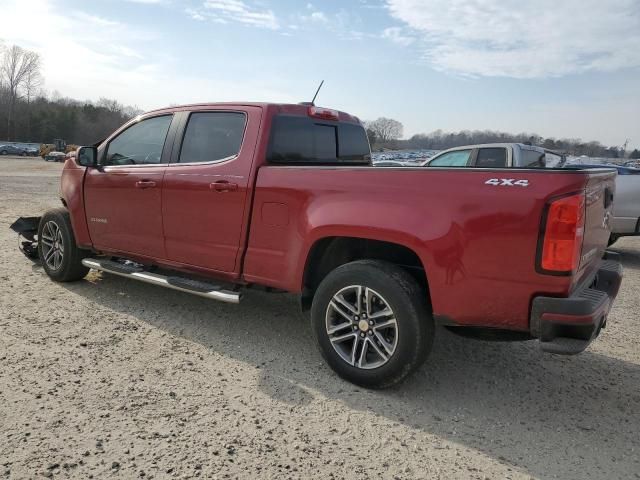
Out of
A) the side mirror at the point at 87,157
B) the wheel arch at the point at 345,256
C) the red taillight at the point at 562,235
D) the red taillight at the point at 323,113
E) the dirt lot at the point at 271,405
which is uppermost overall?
the red taillight at the point at 323,113

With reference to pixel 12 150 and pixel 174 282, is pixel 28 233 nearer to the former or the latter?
pixel 174 282

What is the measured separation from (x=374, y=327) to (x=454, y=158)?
22.0 feet

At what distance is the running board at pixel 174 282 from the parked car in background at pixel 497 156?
5103mm

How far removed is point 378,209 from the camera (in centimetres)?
334

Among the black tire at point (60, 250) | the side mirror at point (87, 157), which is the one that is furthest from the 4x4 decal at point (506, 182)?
the black tire at point (60, 250)

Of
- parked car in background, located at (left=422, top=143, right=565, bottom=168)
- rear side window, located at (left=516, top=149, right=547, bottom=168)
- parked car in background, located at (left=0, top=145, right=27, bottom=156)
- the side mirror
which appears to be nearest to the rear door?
the side mirror

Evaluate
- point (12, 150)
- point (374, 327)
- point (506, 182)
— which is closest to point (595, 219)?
point (506, 182)

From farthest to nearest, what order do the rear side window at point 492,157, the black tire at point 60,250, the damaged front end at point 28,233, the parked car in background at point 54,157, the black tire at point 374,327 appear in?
the parked car in background at point 54,157, the rear side window at point 492,157, the damaged front end at point 28,233, the black tire at point 60,250, the black tire at point 374,327

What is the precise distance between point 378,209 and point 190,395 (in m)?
1.71

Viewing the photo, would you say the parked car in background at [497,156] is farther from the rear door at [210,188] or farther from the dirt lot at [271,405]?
the rear door at [210,188]

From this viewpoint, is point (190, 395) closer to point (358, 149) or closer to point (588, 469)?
point (588, 469)

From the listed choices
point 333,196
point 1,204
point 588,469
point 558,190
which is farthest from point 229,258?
point 1,204

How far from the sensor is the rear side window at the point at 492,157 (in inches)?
340

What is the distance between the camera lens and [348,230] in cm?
348
